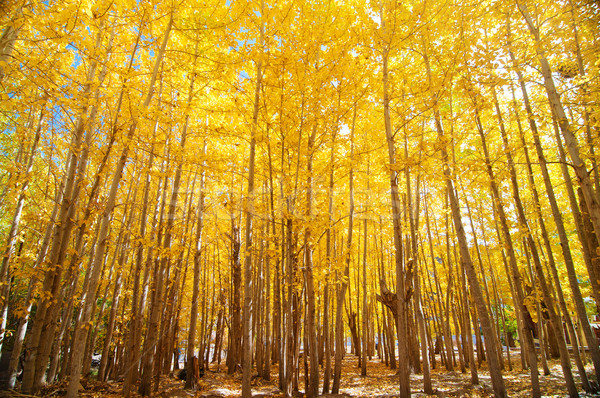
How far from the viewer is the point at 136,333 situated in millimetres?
6438

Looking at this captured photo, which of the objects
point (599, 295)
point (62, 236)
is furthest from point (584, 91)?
point (62, 236)

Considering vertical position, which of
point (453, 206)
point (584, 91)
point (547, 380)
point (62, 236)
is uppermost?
point (584, 91)

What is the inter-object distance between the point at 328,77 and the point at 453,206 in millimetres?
3346

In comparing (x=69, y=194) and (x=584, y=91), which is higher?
(x=584, y=91)

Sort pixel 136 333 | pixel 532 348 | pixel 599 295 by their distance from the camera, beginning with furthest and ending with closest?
1. pixel 136 333
2. pixel 532 348
3. pixel 599 295

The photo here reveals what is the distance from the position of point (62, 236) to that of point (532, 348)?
331 inches

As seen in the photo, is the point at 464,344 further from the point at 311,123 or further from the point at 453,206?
the point at 311,123

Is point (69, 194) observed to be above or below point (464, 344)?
above

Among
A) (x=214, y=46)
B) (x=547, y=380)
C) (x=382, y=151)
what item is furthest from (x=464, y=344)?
(x=214, y=46)

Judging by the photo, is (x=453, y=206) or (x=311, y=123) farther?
(x=311, y=123)

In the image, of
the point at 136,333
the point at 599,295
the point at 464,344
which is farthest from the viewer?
the point at 464,344

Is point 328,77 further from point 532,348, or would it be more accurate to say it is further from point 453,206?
point 532,348

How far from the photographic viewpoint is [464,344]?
1084 cm

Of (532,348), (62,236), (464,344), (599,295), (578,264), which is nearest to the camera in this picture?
(62,236)
